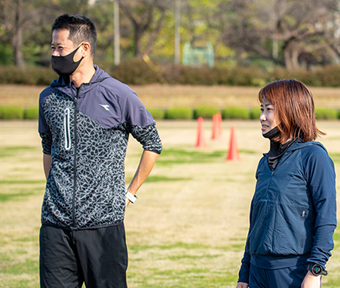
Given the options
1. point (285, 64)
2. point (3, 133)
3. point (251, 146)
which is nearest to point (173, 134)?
point (251, 146)

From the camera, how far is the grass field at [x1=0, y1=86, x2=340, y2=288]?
570 centimetres

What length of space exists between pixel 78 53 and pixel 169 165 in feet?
35.2

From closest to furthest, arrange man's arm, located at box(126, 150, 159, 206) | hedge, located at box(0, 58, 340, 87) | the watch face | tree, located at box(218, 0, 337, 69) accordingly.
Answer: the watch face, man's arm, located at box(126, 150, 159, 206), hedge, located at box(0, 58, 340, 87), tree, located at box(218, 0, 337, 69)

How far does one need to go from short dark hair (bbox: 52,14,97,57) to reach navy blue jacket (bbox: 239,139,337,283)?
4.62ft

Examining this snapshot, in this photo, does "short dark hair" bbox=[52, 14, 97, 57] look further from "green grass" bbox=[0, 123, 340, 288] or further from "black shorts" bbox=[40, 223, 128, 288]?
"green grass" bbox=[0, 123, 340, 288]

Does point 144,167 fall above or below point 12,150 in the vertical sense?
above

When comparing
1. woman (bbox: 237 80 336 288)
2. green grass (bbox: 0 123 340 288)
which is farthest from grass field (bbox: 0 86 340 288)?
woman (bbox: 237 80 336 288)

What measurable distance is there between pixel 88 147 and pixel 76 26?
74 cm

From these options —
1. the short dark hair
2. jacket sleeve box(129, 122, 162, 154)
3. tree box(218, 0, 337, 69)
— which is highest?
tree box(218, 0, 337, 69)

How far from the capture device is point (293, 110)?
2785mm

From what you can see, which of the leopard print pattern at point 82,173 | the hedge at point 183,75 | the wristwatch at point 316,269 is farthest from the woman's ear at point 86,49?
the hedge at point 183,75

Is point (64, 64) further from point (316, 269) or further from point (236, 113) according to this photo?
point (236, 113)

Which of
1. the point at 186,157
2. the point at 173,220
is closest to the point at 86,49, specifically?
the point at 173,220

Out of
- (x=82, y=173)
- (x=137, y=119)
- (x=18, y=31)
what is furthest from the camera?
(x=18, y=31)
